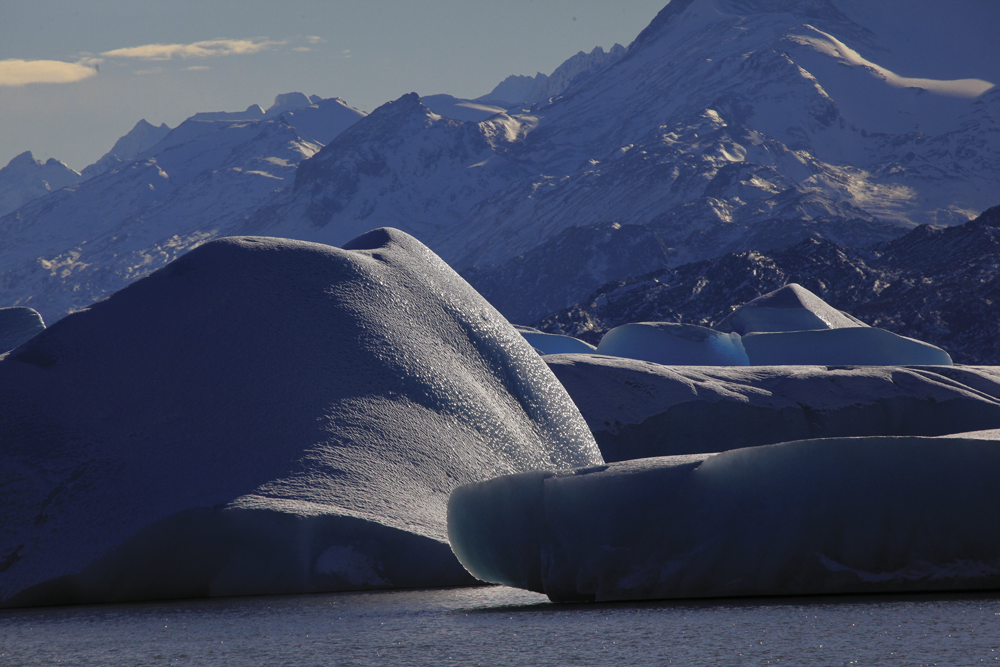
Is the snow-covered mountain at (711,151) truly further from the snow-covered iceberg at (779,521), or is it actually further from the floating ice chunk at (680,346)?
the snow-covered iceberg at (779,521)

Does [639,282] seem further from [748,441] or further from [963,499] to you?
[963,499]

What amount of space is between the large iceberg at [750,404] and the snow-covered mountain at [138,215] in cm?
12858

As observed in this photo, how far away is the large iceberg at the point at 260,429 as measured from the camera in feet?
23.0

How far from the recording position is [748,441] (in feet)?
43.7

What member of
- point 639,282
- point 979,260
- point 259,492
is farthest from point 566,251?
point 259,492

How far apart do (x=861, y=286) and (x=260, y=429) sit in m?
40.8

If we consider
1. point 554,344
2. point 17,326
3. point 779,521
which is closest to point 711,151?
point 554,344

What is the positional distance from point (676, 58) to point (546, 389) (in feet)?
431

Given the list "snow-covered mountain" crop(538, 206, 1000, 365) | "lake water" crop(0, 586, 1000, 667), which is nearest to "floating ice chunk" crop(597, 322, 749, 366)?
"lake water" crop(0, 586, 1000, 667)

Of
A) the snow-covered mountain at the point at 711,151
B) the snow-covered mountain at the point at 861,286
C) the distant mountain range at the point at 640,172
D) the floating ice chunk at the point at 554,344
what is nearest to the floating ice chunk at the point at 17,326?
the floating ice chunk at the point at 554,344

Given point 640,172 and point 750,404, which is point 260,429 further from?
point 640,172

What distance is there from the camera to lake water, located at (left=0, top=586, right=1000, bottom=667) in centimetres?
425

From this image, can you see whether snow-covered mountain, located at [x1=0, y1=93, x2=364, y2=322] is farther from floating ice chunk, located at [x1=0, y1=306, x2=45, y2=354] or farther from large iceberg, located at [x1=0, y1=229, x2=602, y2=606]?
large iceberg, located at [x1=0, y1=229, x2=602, y2=606]

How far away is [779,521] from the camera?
5.88 meters
